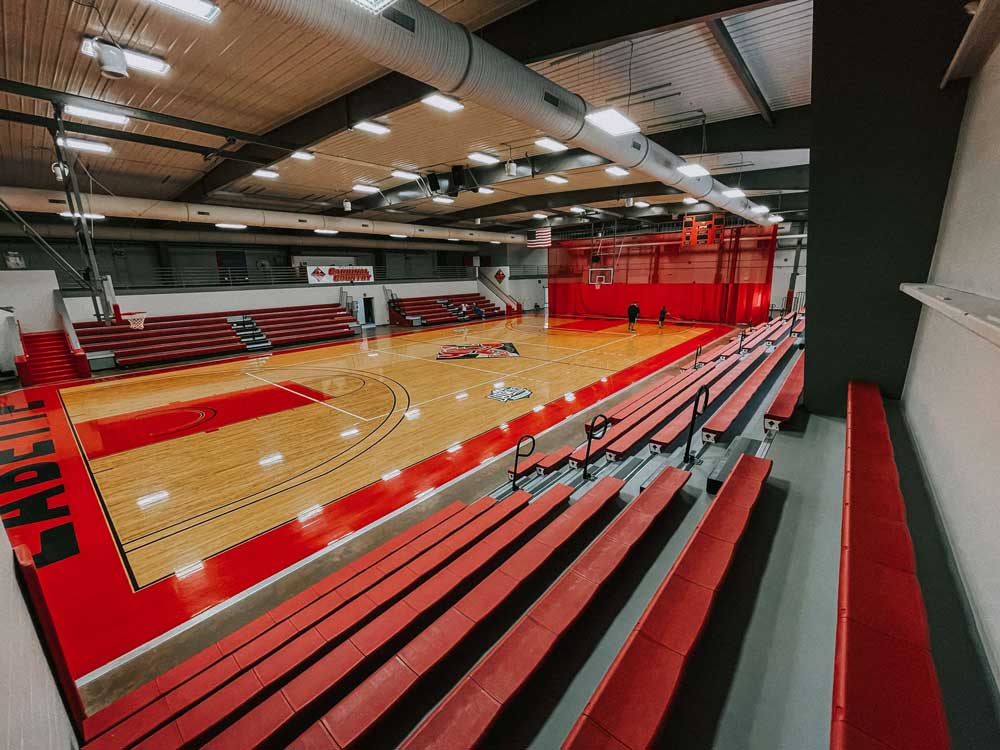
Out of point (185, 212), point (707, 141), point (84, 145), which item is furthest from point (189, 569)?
point (185, 212)

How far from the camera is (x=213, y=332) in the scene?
48.8ft

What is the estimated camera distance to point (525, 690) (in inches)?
74.2

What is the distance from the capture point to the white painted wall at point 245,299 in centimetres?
1370

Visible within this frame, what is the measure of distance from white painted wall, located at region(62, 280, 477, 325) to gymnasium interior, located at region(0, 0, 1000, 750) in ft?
11.9

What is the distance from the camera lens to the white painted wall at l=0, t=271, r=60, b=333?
445 inches

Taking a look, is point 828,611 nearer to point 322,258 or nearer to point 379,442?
point 379,442

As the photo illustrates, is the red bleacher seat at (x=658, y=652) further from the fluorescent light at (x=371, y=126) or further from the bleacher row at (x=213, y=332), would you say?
the bleacher row at (x=213, y=332)

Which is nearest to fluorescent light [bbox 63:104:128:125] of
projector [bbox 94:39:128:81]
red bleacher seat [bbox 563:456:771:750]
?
projector [bbox 94:39:128:81]

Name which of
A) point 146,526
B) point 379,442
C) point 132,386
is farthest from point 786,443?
point 132,386

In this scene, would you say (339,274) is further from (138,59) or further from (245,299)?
(138,59)

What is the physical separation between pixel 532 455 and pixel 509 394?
11.1 feet

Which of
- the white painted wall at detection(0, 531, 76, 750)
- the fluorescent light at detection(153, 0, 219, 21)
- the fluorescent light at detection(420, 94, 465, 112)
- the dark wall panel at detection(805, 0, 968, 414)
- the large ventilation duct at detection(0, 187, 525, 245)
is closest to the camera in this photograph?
the white painted wall at detection(0, 531, 76, 750)

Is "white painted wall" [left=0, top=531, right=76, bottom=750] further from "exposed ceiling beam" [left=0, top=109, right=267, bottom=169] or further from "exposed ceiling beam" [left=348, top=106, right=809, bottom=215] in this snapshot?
"exposed ceiling beam" [left=348, top=106, right=809, bottom=215]

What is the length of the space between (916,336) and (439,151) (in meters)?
8.65
